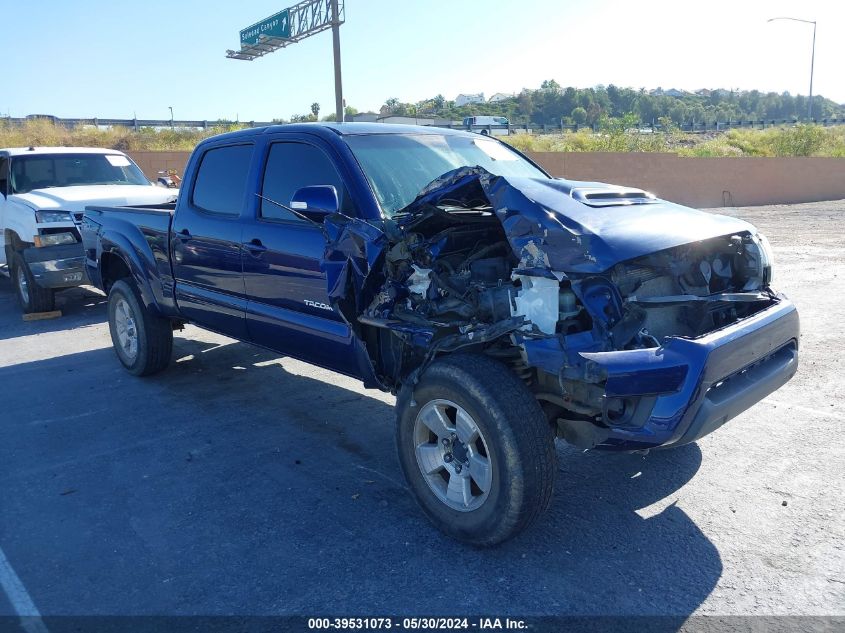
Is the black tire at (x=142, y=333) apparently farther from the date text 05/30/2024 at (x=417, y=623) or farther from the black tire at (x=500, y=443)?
the date text 05/30/2024 at (x=417, y=623)

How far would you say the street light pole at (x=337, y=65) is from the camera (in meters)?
18.7

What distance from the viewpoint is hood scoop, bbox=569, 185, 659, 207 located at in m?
3.60

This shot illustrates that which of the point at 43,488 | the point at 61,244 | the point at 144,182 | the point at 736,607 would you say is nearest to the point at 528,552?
Answer: the point at 736,607

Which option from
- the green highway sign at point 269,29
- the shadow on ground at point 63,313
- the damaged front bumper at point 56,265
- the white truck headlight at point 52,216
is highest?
the green highway sign at point 269,29

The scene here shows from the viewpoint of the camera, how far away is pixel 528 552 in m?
3.26

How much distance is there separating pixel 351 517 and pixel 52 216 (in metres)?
6.90

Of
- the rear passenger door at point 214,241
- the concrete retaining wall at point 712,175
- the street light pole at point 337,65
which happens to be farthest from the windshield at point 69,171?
the concrete retaining wall at point 712,175

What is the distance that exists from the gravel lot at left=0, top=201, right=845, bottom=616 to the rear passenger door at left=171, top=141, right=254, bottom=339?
810 mm

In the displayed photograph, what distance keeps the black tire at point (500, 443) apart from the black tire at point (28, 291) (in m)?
7.29

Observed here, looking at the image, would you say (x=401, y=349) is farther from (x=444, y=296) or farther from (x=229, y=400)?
(x=229, y=400)

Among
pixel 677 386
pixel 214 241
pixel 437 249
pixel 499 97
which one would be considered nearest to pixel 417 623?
pixel 677 386

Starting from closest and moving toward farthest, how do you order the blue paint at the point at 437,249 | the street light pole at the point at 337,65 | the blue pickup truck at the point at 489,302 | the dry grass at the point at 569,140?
the blue paint at the point at 437,249
the blue pickup truck at the point at 489,302
the street light pole at the point at 337,65
the dry grass at the point at 569,140

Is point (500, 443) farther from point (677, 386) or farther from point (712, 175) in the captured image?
point (712, 175)

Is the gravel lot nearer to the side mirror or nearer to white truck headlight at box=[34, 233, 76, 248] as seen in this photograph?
the side mirror
